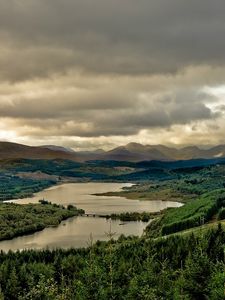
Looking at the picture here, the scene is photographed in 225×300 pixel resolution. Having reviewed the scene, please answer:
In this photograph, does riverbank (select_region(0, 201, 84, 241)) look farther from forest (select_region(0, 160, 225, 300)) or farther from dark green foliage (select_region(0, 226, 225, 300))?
dark green foliage (select_region(0, 226, 225, 300))

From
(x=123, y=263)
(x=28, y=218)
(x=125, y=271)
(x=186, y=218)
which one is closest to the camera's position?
(x=125, y=271)

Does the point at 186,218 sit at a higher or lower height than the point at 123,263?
lower

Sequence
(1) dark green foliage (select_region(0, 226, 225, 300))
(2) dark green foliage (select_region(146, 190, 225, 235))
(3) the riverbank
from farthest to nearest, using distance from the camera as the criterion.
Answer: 1. (3) the riverbank
2. (2) dark green foliage (select_region(146, 190, 225, 235))
3. (1) dark green foliage (select_region(0, 226, 225, 300))

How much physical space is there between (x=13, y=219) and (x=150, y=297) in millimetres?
145746

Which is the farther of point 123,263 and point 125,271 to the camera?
point 123,263

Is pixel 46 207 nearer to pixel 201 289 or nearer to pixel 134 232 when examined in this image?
pixel 134 232

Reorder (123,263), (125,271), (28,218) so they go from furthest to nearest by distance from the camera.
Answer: (28,218) < (123,263) < (125,271)

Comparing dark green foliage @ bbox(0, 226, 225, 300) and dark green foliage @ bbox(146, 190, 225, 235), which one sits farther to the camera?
dark green foliage @ bbox(146, 190, 225, 235)

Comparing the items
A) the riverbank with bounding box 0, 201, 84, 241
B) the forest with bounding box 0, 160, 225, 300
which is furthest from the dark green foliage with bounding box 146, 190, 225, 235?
the riverbank with bounding box 0, 201, 84, 241

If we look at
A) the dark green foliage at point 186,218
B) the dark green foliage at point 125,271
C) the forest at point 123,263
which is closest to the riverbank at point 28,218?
the forest at point 123,263

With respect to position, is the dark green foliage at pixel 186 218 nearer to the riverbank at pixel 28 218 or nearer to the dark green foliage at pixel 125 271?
the dark green foliage at pixel 125 271

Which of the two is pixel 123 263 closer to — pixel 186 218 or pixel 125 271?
pixel 125 271

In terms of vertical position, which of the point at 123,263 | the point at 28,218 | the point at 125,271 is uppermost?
the point at 123,263

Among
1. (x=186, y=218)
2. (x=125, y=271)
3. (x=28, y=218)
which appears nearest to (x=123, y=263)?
(x=125, y=271)
